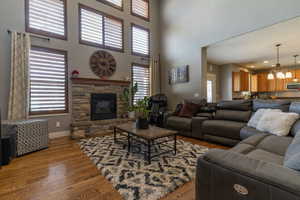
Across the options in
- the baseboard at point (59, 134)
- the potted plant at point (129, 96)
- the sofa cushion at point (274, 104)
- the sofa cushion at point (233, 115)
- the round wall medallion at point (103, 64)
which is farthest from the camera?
the potted plant at point (129, 96)

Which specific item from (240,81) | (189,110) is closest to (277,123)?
(189,110)

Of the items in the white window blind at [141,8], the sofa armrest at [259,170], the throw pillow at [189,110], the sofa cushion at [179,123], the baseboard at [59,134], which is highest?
the white window blind at [141,8]

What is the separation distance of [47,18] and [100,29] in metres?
1.35

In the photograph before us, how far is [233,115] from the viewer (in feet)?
10.4

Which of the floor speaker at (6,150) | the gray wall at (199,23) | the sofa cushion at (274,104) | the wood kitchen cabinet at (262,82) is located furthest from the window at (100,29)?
the wood kitchen cabinet at (262,82)

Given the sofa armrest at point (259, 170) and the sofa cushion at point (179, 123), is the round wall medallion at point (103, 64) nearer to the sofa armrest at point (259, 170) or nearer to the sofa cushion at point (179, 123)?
the sofa cushion at point (179, 123)

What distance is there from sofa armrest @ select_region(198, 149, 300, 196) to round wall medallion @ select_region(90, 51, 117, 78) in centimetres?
416

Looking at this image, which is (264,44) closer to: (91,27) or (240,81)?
(240,81)

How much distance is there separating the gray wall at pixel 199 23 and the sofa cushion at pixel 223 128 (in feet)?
5.38

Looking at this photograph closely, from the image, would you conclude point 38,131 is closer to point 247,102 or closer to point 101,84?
point 101,84

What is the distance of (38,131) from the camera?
9.36 ft

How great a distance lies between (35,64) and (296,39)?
22.1 ft

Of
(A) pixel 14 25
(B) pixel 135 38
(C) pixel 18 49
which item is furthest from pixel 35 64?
(B) pixel 135 38

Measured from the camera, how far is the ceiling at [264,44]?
3.54 metres
